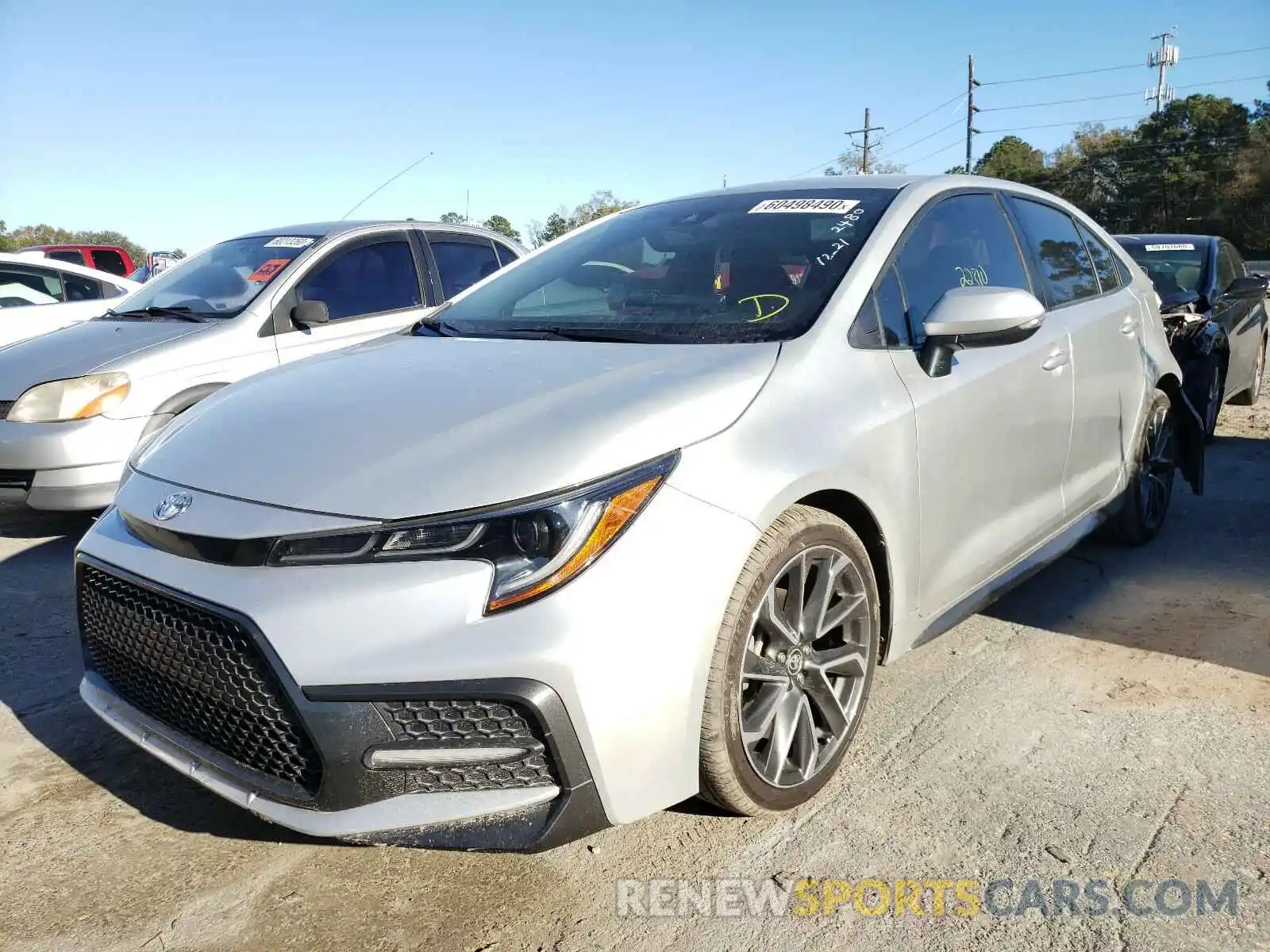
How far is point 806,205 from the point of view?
129 inches

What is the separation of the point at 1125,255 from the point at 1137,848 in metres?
3.13

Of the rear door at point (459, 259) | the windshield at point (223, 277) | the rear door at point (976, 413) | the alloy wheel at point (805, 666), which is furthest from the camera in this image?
the rear door at point (459, 259)

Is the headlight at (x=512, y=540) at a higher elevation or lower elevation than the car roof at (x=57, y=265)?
lower

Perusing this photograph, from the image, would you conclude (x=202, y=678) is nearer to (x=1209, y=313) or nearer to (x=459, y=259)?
(x=459, y=259)

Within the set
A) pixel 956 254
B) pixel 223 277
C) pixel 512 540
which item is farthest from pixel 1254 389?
pixel 512 540

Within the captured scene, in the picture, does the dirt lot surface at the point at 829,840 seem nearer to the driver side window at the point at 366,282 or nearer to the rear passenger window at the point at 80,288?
the driver side window at the point at 366,282

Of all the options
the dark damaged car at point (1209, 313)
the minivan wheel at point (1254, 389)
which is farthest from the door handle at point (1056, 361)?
the minivan wheel at point (1254, 389)

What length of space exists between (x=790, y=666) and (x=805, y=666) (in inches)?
2.8

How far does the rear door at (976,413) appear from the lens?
113 inches

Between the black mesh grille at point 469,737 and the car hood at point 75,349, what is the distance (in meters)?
3.85

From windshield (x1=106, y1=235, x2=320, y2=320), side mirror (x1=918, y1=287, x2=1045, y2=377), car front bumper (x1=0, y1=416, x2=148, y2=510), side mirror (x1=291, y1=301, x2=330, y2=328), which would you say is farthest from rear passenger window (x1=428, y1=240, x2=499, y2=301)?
side mirror (x1=918, y1=287, x2=1045, y2=377)

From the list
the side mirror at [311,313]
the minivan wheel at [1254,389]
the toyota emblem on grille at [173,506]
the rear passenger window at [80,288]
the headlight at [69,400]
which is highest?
the rear passenger window at [80,288]

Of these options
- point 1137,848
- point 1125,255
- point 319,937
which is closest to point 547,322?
point 319,937

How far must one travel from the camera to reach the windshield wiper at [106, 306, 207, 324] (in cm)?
559
